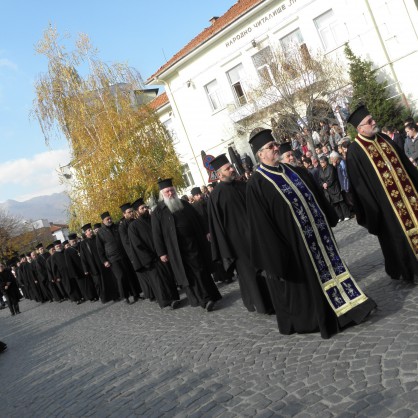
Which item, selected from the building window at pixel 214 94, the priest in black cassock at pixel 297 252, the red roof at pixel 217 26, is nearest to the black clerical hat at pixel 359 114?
the priest in black cassock at pixel 297 252

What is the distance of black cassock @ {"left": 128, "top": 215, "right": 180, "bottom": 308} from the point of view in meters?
10.4

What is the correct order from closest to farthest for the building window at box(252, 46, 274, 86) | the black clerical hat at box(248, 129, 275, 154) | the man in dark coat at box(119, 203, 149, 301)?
the black clerical hat at box(248, 129, 275, 154), the man in dark coat at box(119, 203, 149, 301), the building window at box(252, 46, 274, 86)

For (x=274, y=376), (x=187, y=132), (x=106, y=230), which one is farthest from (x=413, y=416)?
(x=187, y=132)

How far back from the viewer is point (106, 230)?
13484 mm

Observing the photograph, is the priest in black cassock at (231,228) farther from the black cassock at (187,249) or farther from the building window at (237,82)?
the building window at (237,82)

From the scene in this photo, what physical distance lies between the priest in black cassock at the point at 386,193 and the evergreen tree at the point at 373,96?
1505 centimetres

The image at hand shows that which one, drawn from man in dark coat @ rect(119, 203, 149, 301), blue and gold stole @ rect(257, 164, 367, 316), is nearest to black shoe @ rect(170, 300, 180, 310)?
man in dark coat @ rect(119, 203, 149, 301)

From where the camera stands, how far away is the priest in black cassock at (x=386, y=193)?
6.08 meters

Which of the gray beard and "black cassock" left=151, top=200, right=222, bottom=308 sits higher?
the gray beard

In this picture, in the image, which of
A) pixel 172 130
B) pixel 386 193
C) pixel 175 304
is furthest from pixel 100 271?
pixel 172 130

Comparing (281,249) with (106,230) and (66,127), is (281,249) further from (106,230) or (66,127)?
(66,127)

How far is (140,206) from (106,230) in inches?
99.9

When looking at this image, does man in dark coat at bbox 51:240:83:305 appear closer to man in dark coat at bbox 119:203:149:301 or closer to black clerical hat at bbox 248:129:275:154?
man in dark coat at bbox 119:203:149:301

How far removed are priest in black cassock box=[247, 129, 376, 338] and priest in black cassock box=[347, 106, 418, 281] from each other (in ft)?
2.33
